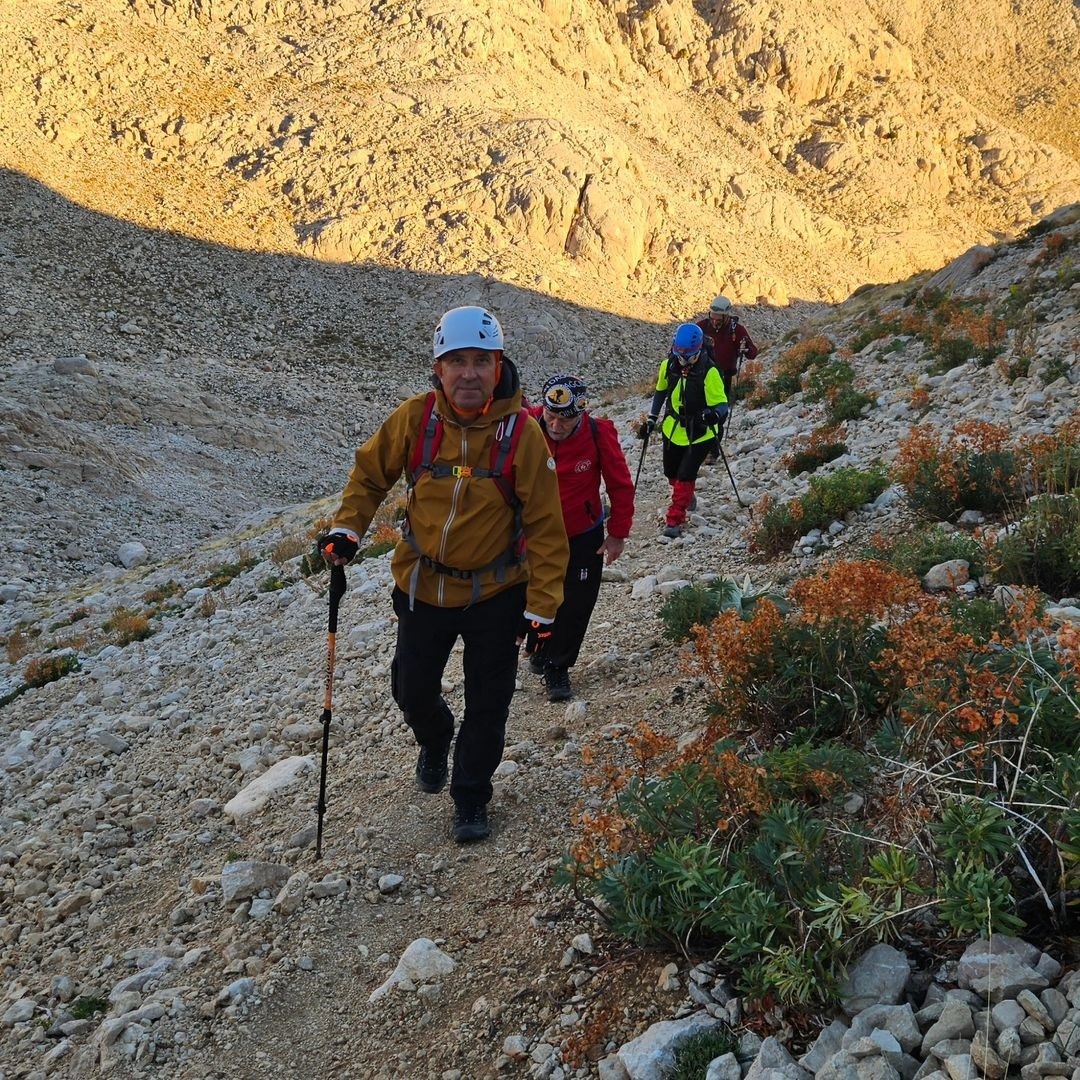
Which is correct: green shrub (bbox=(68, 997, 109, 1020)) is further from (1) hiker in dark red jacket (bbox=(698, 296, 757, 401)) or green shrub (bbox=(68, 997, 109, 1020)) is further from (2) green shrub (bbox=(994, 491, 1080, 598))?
(1) hiker in dark red jacket (bbox=(698, 296, 757, 401))

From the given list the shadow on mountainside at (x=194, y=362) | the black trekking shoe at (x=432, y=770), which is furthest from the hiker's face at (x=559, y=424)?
the shadow on mountainside at (x=194, y=362)

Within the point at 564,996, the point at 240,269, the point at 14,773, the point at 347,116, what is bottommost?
the point at 14,773

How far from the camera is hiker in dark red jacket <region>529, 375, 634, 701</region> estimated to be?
5.81 meters

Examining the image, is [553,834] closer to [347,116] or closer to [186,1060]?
[186,1060]

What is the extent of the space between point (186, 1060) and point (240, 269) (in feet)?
104

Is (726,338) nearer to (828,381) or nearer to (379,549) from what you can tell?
(828,381)

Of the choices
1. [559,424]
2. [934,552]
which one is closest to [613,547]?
[559,424]

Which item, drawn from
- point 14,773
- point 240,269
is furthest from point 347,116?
point 14,773

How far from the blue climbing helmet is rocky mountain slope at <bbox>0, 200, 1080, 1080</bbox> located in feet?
6.03

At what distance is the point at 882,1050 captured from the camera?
2314mm

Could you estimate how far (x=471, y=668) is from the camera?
4.50 m

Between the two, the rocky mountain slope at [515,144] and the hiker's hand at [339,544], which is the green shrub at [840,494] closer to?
the hiker's hand at [339,544]

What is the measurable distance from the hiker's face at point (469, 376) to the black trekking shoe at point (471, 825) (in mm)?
2147

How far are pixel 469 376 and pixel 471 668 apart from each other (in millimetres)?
1491
